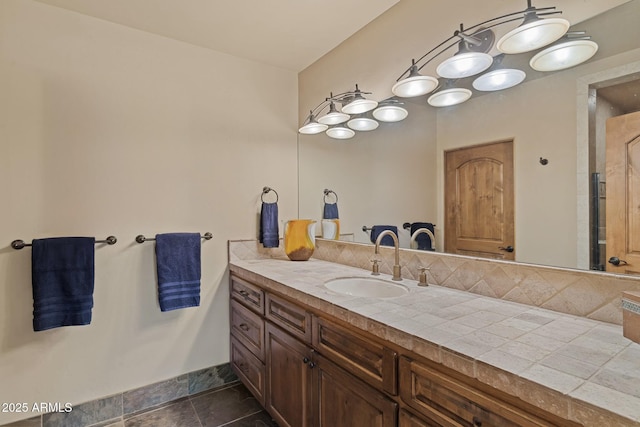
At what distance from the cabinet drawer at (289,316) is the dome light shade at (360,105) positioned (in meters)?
1.34

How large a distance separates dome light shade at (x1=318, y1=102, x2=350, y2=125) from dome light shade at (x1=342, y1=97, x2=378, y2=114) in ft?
0.31

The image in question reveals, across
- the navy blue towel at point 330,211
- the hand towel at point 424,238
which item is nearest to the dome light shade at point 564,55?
the hand towel at point 424,238

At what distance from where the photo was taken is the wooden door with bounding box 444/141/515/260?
4.54 ft

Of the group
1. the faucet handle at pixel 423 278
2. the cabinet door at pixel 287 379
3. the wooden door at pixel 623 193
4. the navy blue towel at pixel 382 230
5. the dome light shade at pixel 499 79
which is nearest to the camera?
the wooden door at pixel 623 193

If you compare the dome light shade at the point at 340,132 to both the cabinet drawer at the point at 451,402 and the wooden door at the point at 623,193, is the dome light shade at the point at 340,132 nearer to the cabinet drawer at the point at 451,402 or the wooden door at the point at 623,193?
the wooden door at the point at 623,193

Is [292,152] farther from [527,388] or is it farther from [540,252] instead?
[527,388]

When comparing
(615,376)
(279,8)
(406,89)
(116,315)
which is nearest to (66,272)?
(116,315)

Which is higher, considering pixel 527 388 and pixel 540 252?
pixel 540 252

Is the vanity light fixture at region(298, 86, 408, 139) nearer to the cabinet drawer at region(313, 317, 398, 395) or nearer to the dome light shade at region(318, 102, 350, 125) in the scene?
the dome light shade at region(318, 102, 350, 125)

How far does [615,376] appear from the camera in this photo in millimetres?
710

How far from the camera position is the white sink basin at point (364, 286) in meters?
1.66

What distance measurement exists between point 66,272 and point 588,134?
2.58m

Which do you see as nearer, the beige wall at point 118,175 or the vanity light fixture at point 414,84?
the vanity light fixture at point 414,84

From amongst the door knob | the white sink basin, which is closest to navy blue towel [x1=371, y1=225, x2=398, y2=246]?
the white sink basin
